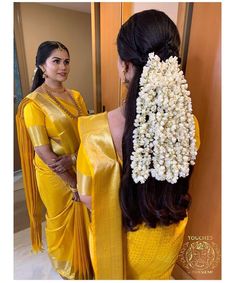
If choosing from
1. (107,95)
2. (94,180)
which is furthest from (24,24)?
(94,180)

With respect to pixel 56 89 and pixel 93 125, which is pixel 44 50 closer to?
pixel 56 89

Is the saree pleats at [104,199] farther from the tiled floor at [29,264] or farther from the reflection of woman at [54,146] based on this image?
the tiled floor at [29,264]

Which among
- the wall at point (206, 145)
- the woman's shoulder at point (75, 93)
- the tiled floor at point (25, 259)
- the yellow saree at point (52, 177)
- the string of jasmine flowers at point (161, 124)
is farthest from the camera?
the tiled floor at point (25, 259)

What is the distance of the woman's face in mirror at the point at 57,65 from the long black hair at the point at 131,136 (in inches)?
16.2

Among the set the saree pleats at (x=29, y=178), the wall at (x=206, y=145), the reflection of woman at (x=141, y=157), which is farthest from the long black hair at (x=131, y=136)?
the saree pleats at (x=29, y=178)

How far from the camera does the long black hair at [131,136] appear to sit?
Answer: 0.47 m

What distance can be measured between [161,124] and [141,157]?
96 millimetres

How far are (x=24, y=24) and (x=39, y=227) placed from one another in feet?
3.48

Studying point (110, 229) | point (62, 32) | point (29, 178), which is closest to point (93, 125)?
point (110, 229)

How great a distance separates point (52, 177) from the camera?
949 millimetres

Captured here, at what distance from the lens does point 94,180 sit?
546 millimetres

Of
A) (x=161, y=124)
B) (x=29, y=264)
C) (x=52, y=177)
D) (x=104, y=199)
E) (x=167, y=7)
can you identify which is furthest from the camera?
(x=29, y=264)

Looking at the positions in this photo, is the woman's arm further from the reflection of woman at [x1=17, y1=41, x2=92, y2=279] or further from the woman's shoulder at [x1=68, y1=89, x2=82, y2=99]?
the woman's shoulder at [x1=68, y1=89, x2=82, y2=99]

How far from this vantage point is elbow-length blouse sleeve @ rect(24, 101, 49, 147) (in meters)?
0.84
